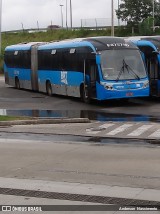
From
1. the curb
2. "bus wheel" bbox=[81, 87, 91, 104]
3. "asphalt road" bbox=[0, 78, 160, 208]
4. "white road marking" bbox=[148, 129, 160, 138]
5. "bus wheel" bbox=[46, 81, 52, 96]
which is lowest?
"bus wheel" bbox=[46, 81, 52, 96]

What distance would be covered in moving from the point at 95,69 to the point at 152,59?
3763 mm

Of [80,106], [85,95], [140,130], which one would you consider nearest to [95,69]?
[85,95]

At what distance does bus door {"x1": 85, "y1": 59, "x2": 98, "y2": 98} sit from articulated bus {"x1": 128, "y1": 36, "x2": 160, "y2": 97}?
3.46 metres

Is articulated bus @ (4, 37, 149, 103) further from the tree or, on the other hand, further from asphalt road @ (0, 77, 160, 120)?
the tree

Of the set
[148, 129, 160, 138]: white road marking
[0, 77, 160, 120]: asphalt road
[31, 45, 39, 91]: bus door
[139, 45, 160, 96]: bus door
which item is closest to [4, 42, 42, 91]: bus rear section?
[31, 45, 39, 91]: bus door

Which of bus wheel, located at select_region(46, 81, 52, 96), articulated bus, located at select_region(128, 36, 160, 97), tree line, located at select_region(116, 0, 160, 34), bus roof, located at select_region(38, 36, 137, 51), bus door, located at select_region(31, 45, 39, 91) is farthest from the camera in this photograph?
tree line, located at select_region(116, 0, 160, 34)

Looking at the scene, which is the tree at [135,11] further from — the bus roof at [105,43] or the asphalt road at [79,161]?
the asphalt road at [79,161]

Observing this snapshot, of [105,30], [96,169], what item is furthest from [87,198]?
[105,30]

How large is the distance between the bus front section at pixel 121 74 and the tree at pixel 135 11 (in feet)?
158

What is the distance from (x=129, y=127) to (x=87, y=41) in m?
9.77

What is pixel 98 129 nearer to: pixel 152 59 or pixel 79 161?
pixel 79 161

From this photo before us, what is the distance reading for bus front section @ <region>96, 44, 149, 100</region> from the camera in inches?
968

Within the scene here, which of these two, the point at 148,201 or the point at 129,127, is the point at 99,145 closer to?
the point at 129,127

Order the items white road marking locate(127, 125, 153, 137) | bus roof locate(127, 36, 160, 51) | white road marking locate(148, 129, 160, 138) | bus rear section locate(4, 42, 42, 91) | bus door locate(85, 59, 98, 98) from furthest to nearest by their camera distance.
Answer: bus rear section locate(4, 42, 42, 91) < bus roof locate(127, 36, 160, 51) < bus door locate(85, 59, 98, 98) < white road marking locate(127, 125, 153, 137) < white road marking locate(148, 129, 160, 138)
